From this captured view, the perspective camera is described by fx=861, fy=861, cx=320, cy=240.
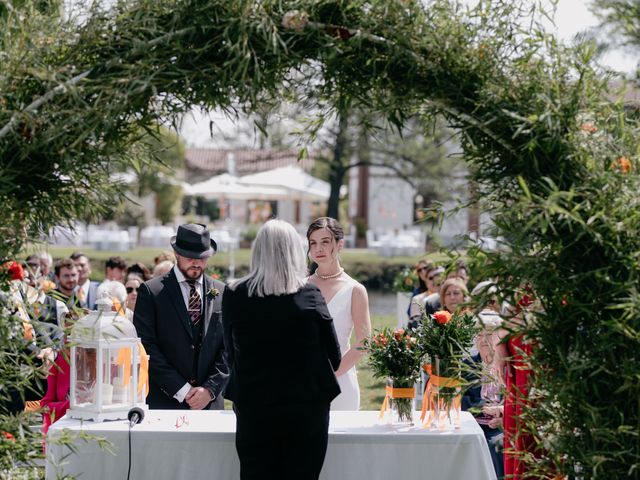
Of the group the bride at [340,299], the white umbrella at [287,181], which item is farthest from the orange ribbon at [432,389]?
the white umbrella at [287,181]

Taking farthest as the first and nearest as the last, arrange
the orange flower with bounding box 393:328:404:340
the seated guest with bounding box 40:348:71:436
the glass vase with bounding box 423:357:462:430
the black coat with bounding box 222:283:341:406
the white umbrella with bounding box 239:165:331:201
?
the white umbrella with bounding box 239:165:331:201
the seated guest with bounding box 40:348:71:436
the orange flower with bounding box 393:328:404:340
the glass vase with bounding box 423:357:462:430
the black coat with bounding box 222:283:341:406

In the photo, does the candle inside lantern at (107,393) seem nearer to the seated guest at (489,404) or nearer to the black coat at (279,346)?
the black coat at (279,346)

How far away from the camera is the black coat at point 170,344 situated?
5.30 metres

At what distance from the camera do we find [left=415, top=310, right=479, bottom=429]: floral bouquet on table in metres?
4.36

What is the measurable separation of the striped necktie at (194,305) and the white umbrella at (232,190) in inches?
763

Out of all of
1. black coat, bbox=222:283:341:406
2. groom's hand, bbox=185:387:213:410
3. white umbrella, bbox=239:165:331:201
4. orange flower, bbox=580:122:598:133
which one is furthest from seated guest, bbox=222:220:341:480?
white umbrella, bbox=239:165:331:201

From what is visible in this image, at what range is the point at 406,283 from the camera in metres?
12.3

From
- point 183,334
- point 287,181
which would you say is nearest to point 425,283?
point 183,334

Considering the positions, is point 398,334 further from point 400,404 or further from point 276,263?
point 276,263

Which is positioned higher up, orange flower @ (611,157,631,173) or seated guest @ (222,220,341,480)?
orange flower @ (611,157,631,173)

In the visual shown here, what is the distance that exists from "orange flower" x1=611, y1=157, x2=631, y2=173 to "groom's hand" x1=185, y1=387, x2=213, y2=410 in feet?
9.59

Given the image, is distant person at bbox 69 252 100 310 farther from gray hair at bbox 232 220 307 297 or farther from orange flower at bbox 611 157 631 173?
orange flower at bbox 611 157 631 173

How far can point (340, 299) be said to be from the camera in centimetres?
538

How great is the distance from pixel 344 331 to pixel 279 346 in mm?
1677
